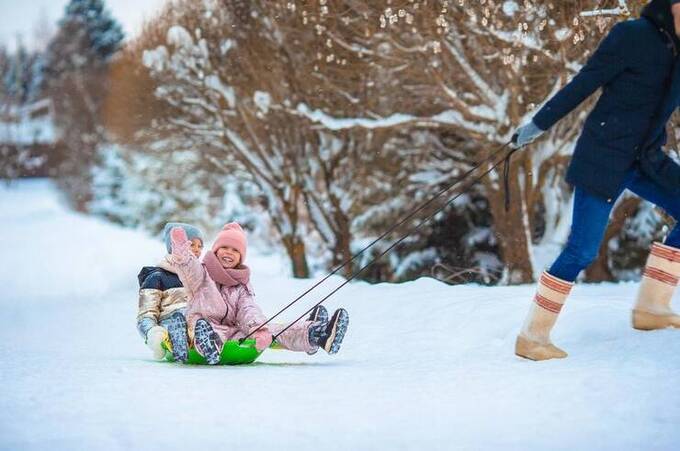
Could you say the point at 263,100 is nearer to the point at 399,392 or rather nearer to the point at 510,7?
the point at 510,7

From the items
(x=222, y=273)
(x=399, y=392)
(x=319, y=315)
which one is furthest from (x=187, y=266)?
(x=399, y=392)

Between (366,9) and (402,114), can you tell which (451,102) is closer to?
(402,114)

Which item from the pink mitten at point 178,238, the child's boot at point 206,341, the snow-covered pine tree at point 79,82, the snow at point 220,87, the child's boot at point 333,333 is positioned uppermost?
the snow-covered pine tree at point 79,82

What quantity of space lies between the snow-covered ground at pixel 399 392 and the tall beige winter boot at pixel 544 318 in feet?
0.51

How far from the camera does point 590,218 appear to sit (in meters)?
3.96

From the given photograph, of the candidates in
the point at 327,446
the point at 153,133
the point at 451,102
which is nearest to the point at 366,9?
the point at 451,102

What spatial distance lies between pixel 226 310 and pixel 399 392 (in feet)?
5.64

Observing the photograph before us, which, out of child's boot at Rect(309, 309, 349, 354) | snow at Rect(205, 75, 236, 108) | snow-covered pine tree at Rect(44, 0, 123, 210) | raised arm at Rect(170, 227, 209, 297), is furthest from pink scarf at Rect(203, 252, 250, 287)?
snow-covered pine tree at Rect(44, 0, 123, 210)

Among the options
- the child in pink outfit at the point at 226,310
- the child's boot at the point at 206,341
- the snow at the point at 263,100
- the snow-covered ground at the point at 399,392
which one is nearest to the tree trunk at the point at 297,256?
the snow at the point at 263,100

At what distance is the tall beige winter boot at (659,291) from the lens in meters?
4.20

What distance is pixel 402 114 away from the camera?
12508 millimetres

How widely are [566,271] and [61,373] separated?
2.48 m

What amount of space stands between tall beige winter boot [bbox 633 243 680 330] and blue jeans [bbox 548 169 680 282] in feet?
0.71

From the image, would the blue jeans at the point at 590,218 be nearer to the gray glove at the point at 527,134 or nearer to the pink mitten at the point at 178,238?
the gray glove at the point at 527,134
